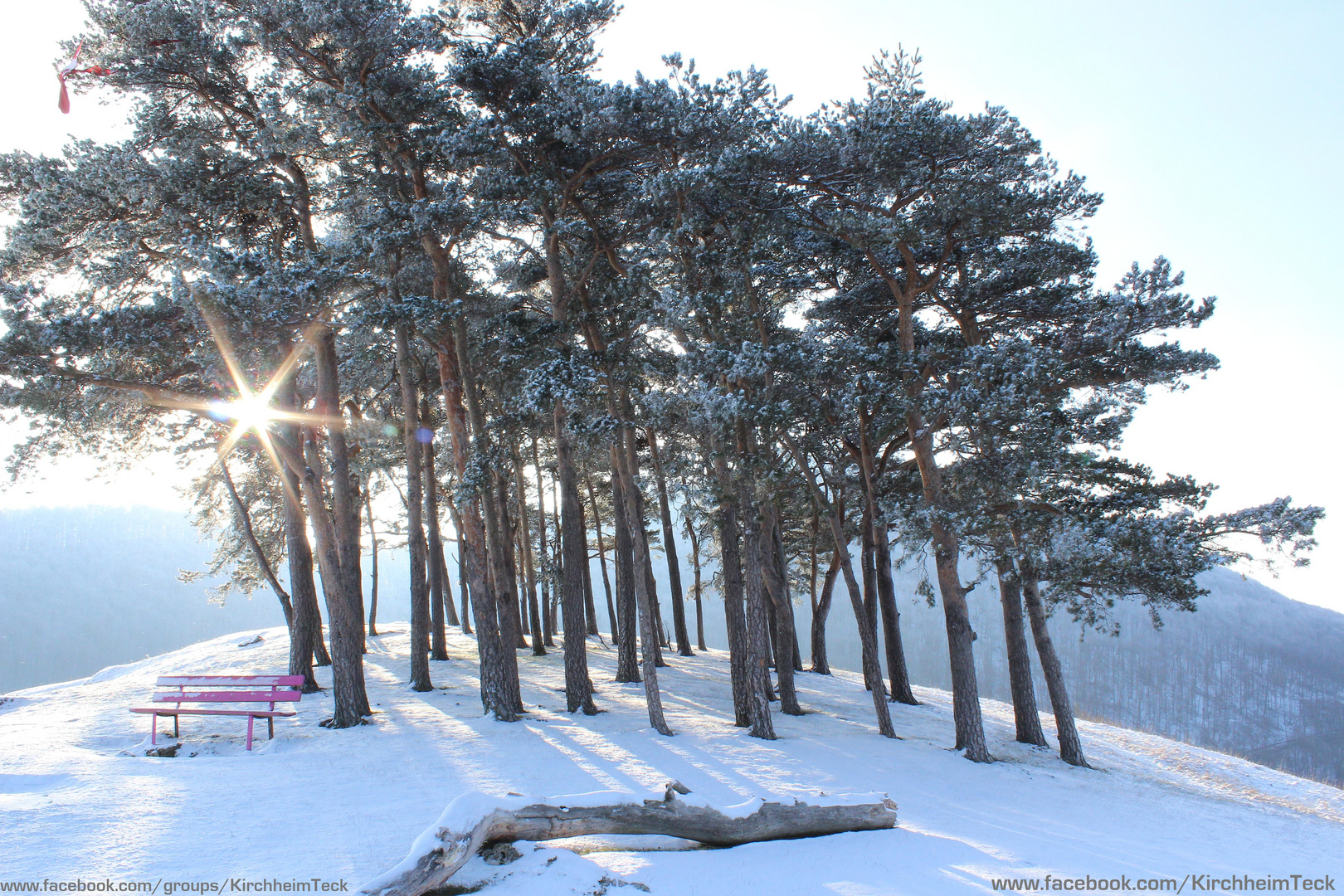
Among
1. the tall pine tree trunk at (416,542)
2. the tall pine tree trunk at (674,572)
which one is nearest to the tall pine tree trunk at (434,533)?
the tall pine tree trunk at (416,542)

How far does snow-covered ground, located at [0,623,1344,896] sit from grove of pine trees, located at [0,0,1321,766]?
1.16 m

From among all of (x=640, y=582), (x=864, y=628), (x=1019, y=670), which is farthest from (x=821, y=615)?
(x=640, y=582)

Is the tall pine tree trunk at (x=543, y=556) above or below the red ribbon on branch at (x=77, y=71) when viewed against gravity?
below

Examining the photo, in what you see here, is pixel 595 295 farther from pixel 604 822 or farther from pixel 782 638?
pixel 604 822

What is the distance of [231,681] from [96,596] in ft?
431

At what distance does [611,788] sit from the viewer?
7309 mm

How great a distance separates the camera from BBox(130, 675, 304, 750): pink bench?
8.69 meters

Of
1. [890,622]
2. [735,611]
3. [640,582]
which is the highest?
[640,582]

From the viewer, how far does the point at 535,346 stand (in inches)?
443

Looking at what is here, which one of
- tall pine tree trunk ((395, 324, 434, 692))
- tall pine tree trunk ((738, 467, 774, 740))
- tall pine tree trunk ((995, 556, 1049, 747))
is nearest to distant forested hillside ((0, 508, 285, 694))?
tall pine tree trunk ((395, 324, 434, 692))

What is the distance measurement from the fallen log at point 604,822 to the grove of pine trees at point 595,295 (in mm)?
5190

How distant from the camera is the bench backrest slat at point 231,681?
948cm

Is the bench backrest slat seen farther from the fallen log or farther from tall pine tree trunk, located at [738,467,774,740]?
tall pine tree trunk, located at [738,467,774,740]

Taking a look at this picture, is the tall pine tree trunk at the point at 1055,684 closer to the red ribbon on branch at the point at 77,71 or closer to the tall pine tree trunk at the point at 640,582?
the tall pine tree trunk at the point at 640,582
